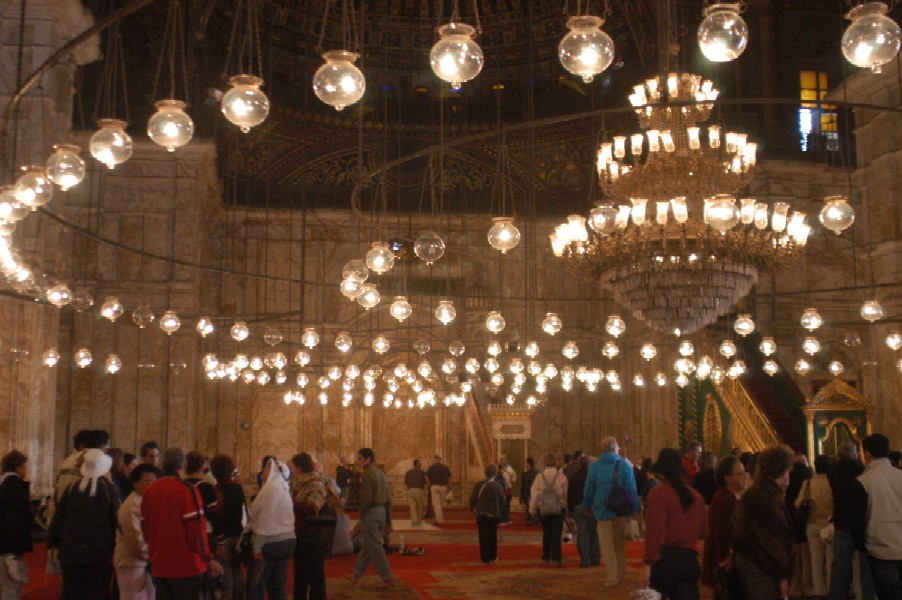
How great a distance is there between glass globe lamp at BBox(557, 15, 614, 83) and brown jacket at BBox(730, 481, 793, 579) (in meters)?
2.48

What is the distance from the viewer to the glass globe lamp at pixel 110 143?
19.7ft

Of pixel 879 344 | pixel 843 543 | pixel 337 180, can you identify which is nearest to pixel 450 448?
pixel 337 180

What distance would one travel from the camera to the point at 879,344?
1503 cm

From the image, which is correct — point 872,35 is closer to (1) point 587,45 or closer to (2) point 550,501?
(1) point 587,45

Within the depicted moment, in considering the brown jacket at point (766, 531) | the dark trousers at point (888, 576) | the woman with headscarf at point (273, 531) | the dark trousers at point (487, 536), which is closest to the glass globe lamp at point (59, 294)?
the woman with headscarf at point (273, 531)

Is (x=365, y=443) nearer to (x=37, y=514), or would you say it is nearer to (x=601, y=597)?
(x=37, y=514)

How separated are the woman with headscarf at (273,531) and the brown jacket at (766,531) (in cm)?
339

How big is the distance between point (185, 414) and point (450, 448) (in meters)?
7.64

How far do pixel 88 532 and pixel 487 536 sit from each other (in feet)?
21.0

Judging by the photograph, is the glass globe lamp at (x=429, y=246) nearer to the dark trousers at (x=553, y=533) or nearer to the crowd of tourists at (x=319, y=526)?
the crowd of tourists at (x=319, y=526)

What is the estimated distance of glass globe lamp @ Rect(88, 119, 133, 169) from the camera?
600 cm

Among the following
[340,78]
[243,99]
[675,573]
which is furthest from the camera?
[675,573]

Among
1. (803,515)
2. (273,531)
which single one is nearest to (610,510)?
(803,515)

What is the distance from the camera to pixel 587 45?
522 cm
